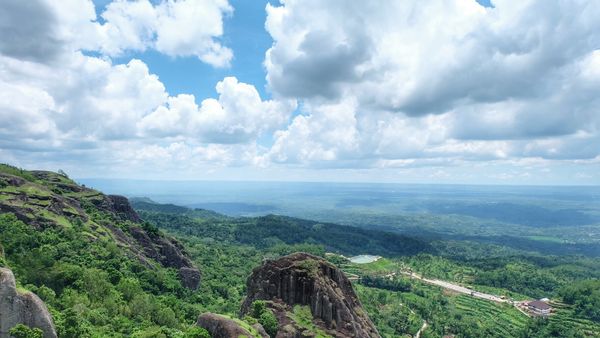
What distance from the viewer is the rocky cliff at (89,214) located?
91312 mm

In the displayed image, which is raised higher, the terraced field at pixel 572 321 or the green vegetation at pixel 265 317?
the green vegetation at pixel 265 317

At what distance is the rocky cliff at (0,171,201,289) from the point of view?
9131 cm

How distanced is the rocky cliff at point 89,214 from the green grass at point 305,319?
54.9 meters

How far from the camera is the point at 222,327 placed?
41656 millimetres

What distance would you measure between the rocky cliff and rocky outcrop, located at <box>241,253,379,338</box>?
48.5 meters

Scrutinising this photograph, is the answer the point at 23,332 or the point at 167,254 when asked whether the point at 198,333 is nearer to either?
the point at 23,332

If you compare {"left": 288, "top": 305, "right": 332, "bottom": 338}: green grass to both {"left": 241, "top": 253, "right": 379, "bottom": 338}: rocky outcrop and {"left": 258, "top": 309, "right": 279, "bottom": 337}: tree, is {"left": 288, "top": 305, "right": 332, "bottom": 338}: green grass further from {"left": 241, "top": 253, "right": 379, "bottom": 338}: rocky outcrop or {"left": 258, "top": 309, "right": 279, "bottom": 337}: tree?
{"left": 258, "top": 309, "right": 279, "bottom": 337}: tree

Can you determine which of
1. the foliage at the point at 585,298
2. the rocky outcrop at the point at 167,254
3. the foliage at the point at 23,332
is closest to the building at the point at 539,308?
the foliage at the point at 585,298

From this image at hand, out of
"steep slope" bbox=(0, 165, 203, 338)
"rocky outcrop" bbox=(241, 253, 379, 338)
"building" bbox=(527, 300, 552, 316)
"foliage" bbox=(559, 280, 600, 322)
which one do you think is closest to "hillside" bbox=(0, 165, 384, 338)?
"steep slope" bbox=(0, 165, 203, 338)

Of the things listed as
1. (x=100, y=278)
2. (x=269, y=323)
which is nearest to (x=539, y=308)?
(x=269, y=323)

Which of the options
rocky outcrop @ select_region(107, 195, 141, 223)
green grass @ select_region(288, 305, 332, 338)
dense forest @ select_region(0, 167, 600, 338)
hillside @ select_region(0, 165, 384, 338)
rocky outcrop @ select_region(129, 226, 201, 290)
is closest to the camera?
hillside @ select_region(0, 165, 384, 338)

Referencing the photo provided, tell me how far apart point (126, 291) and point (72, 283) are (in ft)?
34.9

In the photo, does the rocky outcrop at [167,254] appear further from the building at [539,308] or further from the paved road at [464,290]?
the building at [539,308]

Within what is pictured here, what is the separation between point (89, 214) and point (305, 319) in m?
80.2
